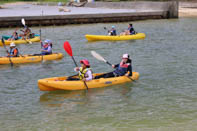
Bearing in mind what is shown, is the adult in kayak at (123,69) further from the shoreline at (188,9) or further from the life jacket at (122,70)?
the shoreline at (188,9)

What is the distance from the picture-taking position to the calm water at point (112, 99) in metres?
11.0

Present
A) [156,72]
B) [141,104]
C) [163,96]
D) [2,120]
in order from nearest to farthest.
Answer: [2,120] → [141,104] → [163,96] → [156,72]

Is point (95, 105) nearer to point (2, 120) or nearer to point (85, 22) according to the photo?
point (2, 120)

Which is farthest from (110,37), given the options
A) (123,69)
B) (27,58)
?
(123,69)

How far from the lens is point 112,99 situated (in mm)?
13172

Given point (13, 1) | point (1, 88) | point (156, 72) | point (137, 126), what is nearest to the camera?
point (137, 126)

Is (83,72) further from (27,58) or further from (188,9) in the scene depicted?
(188,9)

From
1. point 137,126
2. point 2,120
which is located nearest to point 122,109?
point 137,126

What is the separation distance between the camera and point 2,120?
1142cm

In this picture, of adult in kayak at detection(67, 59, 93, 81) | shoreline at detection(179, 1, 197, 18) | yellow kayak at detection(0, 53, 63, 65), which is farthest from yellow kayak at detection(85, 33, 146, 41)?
shoreline at detection(179, 1, 197, 18)

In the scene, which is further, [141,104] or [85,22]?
[85,22]

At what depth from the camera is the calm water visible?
1098 centimetres

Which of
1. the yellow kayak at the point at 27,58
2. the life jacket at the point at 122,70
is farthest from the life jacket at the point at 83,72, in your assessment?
the yellow kayak at the point at 27,58

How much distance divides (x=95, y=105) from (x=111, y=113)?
0.94 meters
